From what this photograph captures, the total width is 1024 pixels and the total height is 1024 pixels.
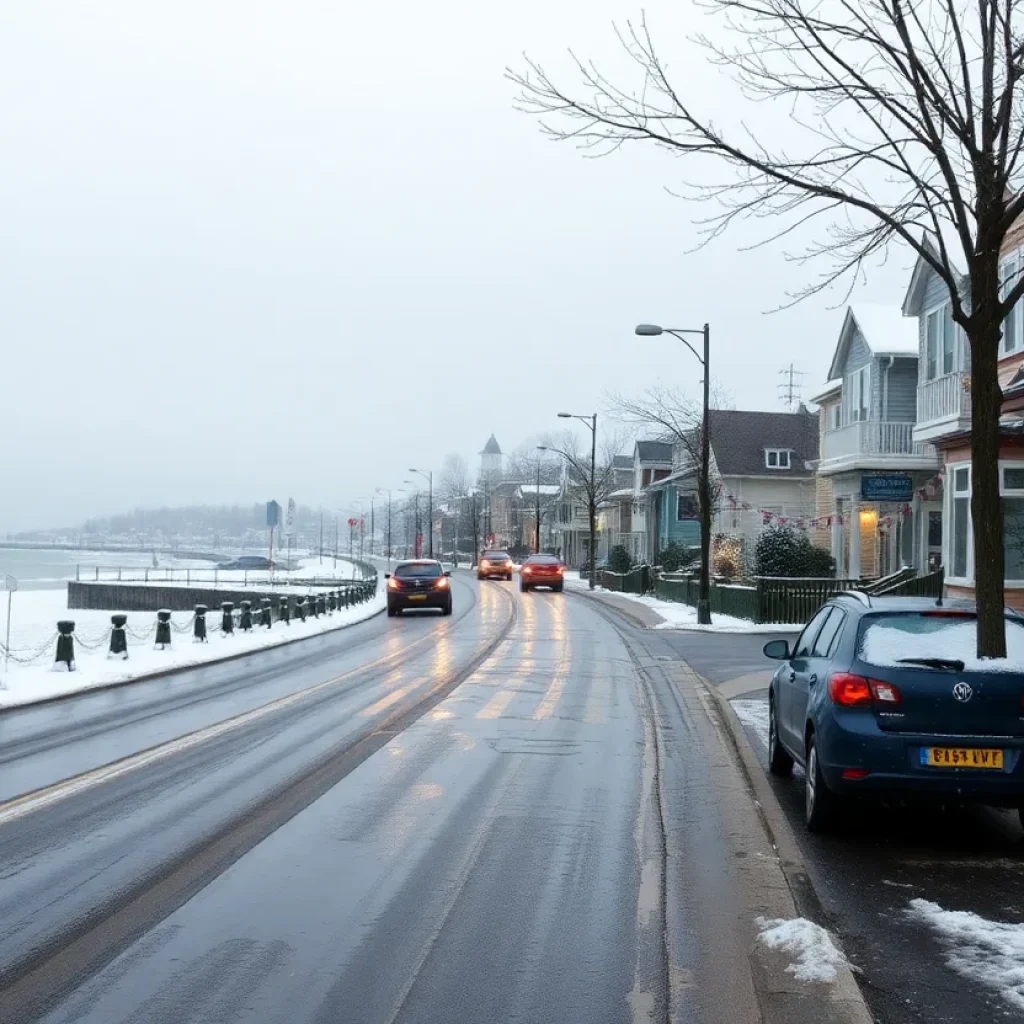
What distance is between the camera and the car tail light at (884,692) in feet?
25.6

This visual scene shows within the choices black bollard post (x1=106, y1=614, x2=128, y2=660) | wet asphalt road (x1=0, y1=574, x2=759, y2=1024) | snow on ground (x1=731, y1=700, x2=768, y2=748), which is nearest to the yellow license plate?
wet asphalt road (x1=0, y1=574, x2=759, y2=1024)

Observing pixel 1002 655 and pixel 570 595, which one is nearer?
pixel 1002 655

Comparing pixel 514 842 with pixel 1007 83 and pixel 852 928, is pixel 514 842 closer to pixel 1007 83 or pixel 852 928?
pixel 852 928

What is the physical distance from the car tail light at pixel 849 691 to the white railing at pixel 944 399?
18.8m

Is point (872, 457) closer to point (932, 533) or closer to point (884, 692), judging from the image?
point (932, 533)

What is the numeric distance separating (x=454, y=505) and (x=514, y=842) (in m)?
149

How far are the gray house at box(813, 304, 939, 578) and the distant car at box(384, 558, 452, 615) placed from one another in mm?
11565

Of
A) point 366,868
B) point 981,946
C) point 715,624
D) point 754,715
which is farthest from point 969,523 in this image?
point 366,868

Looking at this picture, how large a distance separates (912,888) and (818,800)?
125cm

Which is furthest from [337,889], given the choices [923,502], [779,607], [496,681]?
[923,502]

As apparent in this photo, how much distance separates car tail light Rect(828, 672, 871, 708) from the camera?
7883mm

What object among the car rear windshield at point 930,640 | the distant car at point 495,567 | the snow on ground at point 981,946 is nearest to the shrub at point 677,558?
the distant car at point 495,567

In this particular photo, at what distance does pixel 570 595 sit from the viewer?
5406 centimetres

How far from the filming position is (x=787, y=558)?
1485 inches
